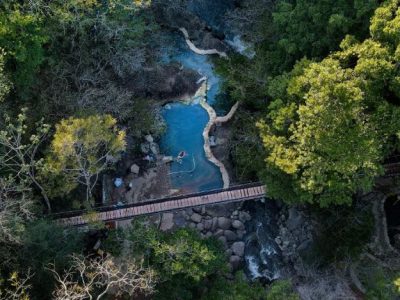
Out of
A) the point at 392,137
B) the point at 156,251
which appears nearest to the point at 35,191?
the point at 156,251

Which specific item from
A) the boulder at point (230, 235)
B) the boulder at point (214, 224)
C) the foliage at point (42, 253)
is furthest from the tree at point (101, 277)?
the boulder at point (230, 235)

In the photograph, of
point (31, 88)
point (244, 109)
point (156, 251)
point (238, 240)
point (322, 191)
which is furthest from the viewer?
point (244, 109)

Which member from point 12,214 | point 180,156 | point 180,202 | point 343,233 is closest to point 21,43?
point 12,214

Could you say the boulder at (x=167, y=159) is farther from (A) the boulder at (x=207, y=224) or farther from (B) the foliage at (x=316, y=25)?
(B) the foliage at (x=316, y=25)

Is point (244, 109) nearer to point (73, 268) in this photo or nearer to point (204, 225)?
point (204, 225)

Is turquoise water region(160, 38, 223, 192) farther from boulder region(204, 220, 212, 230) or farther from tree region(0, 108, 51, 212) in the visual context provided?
tree region(0, 108, 51, 212)

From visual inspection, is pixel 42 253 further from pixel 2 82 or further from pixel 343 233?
pixel 343 233
